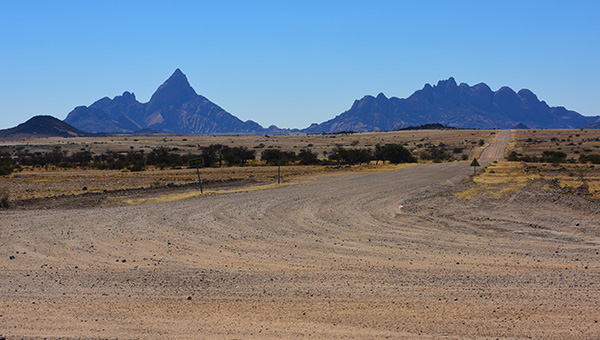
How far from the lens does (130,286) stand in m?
9.65

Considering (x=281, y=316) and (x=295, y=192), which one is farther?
(x=295, y=192)

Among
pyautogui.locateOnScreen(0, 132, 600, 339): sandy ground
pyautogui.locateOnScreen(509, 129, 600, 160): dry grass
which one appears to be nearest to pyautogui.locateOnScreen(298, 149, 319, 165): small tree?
pyautogui.locateOnScreen(509, 129, 600, 160): dry grass

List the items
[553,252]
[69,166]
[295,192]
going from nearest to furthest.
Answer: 1. [553,252]
2. [295,192]
3. [69,166]

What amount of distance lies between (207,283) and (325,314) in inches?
114

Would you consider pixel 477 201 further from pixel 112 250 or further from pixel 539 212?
pixel 112 250

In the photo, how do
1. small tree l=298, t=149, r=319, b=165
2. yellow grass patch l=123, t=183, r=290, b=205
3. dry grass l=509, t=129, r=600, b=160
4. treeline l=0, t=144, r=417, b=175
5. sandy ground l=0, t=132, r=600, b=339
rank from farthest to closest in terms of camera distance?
dry grass l=509, t=129, r=600, b=160
small tree l=298, t=149, r=319, b=165
treeline l=0, t=144, r=417, b=175
yellow grass patch l=123, t=183, r=290, b=205
sandy ground l=0, t=132, r=600, b=339

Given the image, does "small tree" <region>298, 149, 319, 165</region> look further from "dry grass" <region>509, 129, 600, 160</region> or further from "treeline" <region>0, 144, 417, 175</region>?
"dry grass" <region>509, 129, 600, 160</region>

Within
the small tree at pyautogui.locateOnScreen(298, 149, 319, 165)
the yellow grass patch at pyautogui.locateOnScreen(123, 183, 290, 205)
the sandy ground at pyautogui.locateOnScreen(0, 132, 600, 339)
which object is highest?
the small tree at pyautogui.locateOnScreen(298, 149, 319, 165)

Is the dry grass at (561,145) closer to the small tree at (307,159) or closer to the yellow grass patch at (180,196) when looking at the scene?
the small tree at (307,159)

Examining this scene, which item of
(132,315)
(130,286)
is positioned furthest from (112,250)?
(132,315)

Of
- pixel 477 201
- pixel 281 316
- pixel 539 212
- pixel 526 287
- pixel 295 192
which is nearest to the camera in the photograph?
pixel 281 316

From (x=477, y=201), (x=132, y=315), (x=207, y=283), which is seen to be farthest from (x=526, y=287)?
(x=477, y=201)

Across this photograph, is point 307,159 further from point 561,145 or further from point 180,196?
point 561,145

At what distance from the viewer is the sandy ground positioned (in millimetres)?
7480
